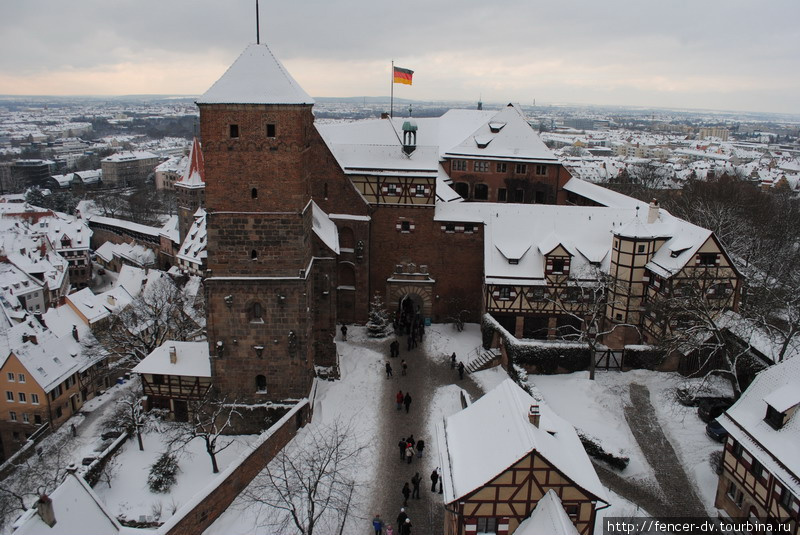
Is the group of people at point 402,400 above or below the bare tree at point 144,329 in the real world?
above

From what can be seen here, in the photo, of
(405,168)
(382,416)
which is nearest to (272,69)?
(405,168)

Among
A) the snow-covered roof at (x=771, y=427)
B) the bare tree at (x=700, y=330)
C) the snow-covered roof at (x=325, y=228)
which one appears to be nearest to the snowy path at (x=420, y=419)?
the snow-covered roof at (x=325, y=228)

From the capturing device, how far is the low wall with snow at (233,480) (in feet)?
76.0

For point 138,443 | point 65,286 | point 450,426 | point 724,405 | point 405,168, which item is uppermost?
point 405,168

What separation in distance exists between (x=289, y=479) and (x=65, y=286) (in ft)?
230

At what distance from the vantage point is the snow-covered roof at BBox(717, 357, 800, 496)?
71.1 feet

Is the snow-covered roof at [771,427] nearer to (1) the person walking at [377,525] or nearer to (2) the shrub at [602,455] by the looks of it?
(2) the shrub at [602,455]

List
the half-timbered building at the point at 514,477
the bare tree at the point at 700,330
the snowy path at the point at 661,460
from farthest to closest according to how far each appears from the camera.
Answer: the bare tree at the point at 700,330, the snowy path at the point at 661,460, the half-timbered building at the point at 514,477

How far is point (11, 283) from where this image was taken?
72562 millimetres

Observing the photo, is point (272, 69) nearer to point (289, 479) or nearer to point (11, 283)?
point (289, 479)

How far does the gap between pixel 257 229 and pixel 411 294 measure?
16.1 m

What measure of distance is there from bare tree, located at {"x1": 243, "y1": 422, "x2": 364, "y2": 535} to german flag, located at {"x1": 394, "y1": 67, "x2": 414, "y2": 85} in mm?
31587

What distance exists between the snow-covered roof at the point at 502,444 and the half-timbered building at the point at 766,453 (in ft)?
20.8

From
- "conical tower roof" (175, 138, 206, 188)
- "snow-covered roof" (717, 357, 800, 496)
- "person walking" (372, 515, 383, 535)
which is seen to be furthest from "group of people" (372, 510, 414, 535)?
"conical tower roof" (175, 138, 206, 188)
